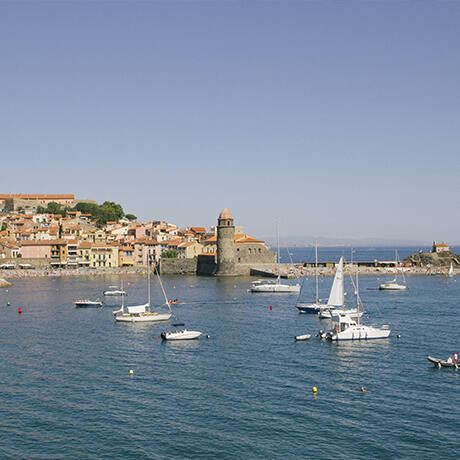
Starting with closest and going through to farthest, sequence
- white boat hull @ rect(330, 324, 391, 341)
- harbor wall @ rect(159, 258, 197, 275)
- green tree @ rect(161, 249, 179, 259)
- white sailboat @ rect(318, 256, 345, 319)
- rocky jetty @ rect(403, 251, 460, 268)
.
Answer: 1. white boat hull @ rect(330, 324, 391, 341)
2. white sailboat @ rect(318, 256, 345, 319)
3. harbor wall @ rect(159, 258, 197, 275)
4. green tree @ rect(161, 249, 179, 259)
5. rocky jetty @ rect(403, 251, 460, 268)

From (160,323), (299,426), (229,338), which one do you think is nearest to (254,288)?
(160,323)

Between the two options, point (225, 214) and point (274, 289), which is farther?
point (225, 214)

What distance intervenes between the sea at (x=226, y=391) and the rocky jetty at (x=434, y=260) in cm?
7908

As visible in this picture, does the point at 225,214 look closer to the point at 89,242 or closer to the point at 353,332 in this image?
the point at 89,242

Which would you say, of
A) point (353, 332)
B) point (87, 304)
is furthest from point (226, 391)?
point (87, 304)

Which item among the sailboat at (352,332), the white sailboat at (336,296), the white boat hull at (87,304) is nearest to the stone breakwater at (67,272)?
the white boat hull at (87,304)

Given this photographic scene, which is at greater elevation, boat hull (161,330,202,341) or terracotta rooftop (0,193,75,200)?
terracotta rooftop (0,193,75,200)

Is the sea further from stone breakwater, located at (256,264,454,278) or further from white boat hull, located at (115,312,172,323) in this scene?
stone breakwater, located at (256,264,454,278)

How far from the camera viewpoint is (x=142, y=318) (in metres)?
53.9

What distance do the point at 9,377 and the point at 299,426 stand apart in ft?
Result: 58.2

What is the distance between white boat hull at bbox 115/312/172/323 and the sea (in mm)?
1524

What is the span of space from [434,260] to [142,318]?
96.9m

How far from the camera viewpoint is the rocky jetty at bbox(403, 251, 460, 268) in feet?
433

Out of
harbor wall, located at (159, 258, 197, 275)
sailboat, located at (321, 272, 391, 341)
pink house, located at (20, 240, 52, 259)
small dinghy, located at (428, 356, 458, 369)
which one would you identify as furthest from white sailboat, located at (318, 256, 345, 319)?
pink house, located at (20, 240, 52, 259)
